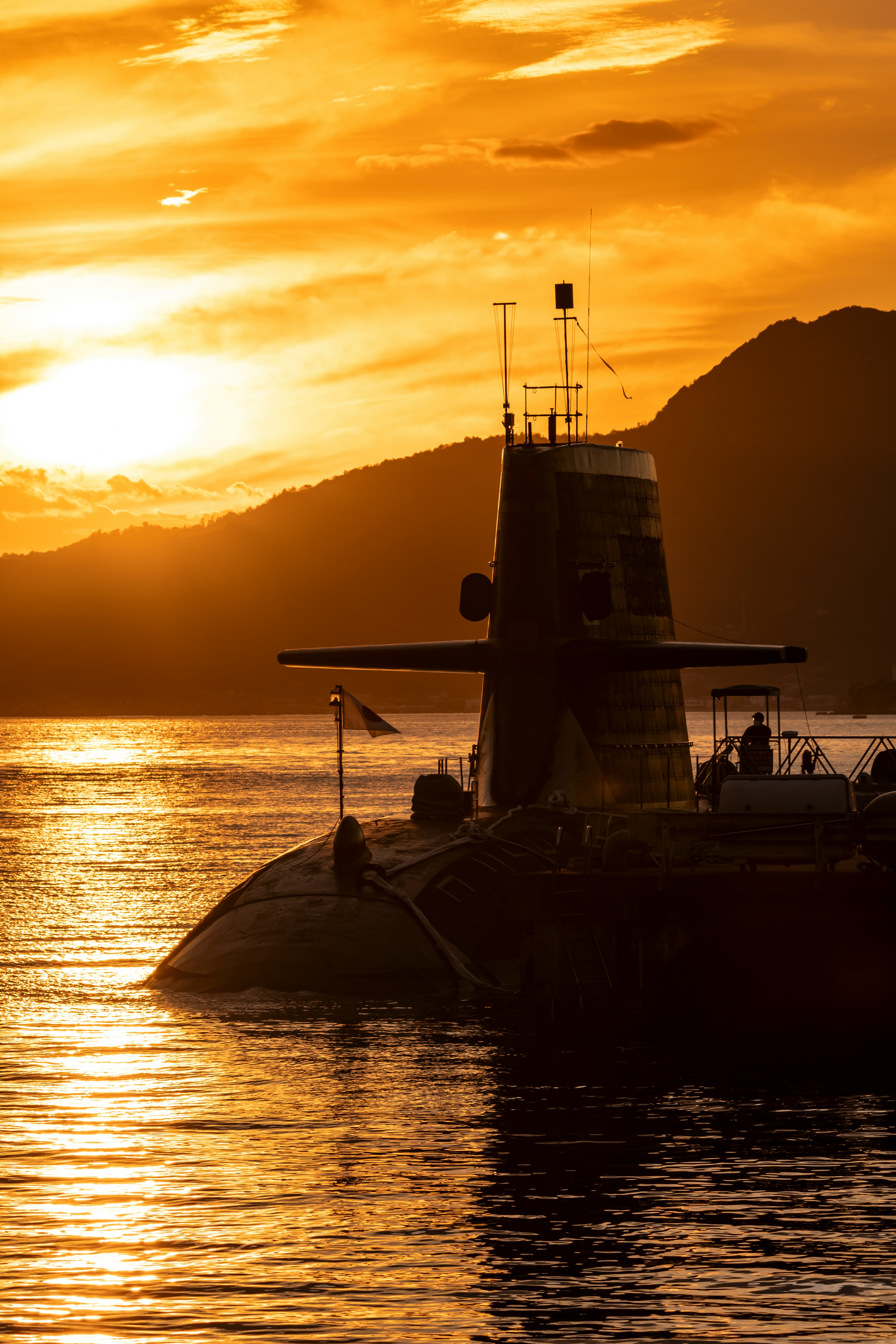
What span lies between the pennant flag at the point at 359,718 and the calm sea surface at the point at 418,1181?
7.62 metres

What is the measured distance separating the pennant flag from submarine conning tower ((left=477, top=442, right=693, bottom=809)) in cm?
383

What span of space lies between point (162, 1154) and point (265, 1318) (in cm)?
641

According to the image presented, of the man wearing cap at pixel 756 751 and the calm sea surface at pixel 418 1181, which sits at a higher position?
the man wearing cap at pixel 756 751

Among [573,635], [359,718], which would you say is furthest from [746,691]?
[573,635]

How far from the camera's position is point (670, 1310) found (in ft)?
54.5

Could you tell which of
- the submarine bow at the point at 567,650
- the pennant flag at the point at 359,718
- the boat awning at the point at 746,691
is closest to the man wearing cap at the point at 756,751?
the boat awning at the point at 746,691

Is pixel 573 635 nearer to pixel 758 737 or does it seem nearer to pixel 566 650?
pixel 566 650

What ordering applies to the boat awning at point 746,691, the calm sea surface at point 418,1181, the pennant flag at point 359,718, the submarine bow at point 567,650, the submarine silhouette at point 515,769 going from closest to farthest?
the calm sea surface at point 418,1181
the submarine silhouette at point 515,769
the submarine bow at point 567,650
the pennant flag at point 359,718
the boat awning at point 746,691

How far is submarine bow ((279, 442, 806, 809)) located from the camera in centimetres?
3475

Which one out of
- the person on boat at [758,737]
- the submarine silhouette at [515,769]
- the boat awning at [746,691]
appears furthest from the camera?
the boat awning at [746,691]

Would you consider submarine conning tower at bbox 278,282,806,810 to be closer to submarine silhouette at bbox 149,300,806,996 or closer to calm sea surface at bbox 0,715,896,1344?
submarine silhouette at bbox 149,300,806,996

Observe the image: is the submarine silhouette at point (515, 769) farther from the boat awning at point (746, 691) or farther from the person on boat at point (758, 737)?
the boat awning at point (746, 691)

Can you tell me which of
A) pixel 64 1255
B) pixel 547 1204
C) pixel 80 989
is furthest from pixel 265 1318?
pixel 80 989

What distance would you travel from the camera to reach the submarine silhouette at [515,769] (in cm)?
3145
